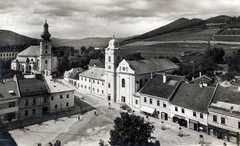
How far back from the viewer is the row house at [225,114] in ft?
74.6

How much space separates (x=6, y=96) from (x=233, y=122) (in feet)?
98.0

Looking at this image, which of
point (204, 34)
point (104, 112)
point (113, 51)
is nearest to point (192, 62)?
point (204, 34)

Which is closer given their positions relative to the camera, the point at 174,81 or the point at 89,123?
the point at 89,123

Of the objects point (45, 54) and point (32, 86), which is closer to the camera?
point (32, 86)

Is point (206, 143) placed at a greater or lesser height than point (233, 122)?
lesser

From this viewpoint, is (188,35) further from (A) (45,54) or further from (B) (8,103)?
(A) (45,54)

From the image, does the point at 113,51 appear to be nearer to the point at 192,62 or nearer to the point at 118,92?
the point at 118,92

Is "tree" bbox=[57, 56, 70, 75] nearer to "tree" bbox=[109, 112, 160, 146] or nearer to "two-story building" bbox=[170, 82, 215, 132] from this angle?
"two-story building" bbox=[170, 82, 215, 132]

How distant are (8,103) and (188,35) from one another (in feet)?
113

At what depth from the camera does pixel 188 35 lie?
40.4 metres

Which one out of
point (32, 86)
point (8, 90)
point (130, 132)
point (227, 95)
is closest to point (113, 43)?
point (32, 86)

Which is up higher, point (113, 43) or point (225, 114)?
point (113, 43)

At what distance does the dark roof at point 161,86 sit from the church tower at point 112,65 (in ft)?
25.1

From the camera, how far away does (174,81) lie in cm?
3284
